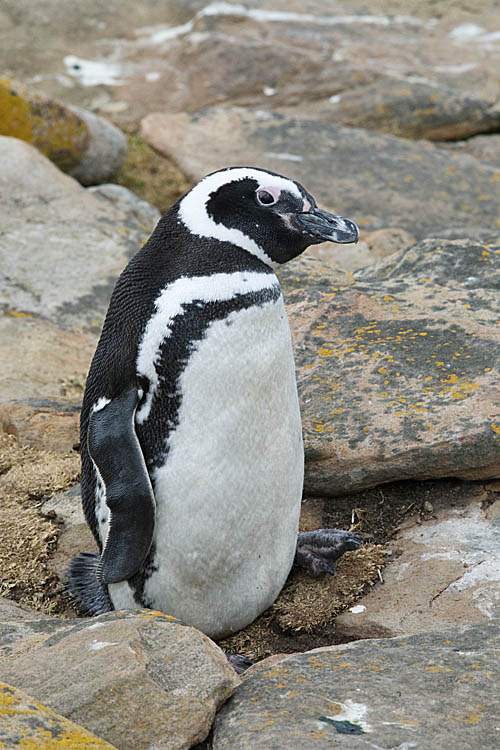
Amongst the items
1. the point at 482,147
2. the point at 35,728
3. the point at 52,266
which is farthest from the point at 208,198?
the point at 482,147

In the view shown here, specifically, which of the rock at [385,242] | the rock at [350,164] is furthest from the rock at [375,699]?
the rock at [350,164]

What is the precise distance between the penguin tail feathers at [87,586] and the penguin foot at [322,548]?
0.79 meters

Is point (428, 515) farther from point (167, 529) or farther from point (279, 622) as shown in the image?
point (167, 529)

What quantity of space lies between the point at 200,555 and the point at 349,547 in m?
0.61

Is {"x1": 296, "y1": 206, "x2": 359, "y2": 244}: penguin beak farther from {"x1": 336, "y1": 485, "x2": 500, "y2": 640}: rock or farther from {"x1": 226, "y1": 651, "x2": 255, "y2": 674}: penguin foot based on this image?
{"x1": 226, "y1": 651, "x2": 255, "y2": 674}: penguin foot

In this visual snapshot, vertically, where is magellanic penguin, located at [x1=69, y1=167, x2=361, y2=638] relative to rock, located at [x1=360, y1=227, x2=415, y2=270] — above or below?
above

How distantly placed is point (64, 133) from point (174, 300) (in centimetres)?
612

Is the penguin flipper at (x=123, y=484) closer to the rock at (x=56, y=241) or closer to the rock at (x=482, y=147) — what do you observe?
the rock at (x=56, y=241)

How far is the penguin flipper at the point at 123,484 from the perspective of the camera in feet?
10.6

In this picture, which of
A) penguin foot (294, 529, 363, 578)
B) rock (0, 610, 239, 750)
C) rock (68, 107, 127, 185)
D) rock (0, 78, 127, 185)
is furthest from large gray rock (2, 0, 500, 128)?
rock (0, 610, 239, 750)

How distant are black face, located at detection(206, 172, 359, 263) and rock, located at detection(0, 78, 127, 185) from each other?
19.2 feet

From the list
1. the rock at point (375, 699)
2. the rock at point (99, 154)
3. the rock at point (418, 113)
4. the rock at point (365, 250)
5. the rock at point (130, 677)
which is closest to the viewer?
the rock at point (375, 699)

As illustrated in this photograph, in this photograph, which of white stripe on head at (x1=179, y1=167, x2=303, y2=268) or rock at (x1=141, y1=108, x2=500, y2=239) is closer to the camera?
white stripe on head at (x1=179, y1=167, x2=303, y2=268)

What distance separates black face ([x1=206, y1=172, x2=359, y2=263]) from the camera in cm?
333
